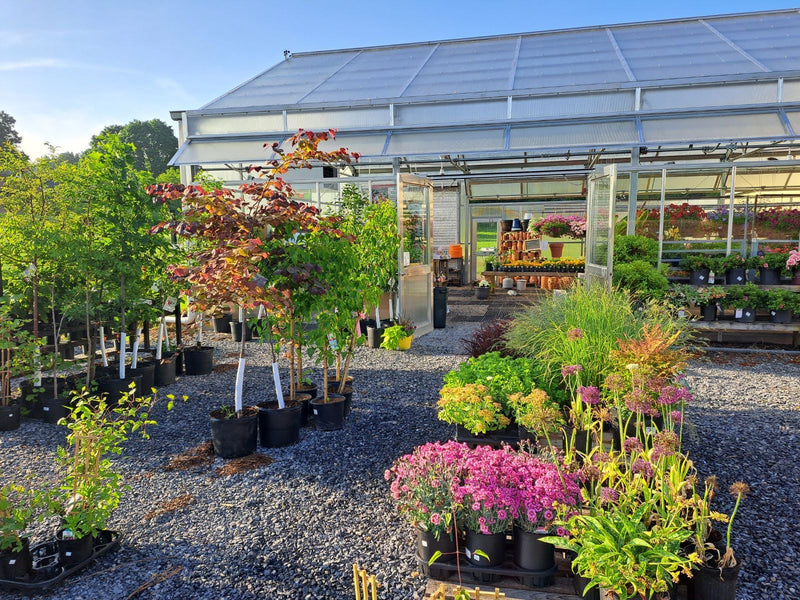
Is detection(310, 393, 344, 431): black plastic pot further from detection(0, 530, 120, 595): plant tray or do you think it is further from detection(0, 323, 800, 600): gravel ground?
detection(0, 530, 120, 595): plant tray

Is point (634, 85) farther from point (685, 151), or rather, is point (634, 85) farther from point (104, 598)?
point (104, 598)

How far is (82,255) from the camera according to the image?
4371mm

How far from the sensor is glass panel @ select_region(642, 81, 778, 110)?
8.02 meters

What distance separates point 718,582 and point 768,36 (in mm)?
11584

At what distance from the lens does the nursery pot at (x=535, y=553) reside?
82.7 inches

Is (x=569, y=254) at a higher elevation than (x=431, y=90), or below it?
below

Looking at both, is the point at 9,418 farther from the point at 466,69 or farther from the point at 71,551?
the point at 466,69

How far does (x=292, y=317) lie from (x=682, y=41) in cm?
1069

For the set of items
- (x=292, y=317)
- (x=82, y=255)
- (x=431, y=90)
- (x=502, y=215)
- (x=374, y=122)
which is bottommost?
(x=292, y=317)

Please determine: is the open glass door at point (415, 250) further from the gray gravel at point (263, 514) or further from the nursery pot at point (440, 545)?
the nursery pot at point (440, 545)

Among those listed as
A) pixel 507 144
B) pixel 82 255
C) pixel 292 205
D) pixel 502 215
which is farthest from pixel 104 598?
pixel 502 215

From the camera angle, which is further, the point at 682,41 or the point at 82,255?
the point at 682,41

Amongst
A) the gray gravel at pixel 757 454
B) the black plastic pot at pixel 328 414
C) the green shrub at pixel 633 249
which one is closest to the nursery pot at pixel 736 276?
the green shrub at pixel 633 249

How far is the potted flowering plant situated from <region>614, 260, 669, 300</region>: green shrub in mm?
5258
